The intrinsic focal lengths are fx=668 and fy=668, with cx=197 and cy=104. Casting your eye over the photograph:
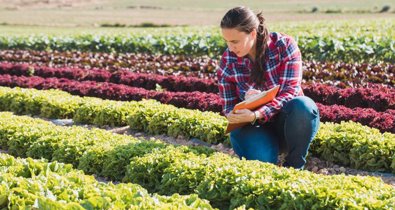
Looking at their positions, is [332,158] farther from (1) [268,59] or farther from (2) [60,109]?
(2) [60,109]

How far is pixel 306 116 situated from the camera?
6551 mm

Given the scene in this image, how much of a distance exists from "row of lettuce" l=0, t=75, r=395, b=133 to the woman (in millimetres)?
2151

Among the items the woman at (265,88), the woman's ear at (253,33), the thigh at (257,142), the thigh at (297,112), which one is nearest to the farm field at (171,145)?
the thigh at (257,142)

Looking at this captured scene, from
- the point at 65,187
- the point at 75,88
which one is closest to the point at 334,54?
the point at 75,88

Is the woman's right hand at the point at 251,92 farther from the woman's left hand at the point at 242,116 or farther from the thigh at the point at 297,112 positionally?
the thigh at the point at 297,112

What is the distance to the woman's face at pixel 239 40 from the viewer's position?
6.28 m

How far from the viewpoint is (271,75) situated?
687cm

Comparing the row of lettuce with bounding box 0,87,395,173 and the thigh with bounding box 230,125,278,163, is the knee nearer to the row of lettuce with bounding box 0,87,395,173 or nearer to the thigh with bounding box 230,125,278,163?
the thigh with bounding box 230,125,278,163

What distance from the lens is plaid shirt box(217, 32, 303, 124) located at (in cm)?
673

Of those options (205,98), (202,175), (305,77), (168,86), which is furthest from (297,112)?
(168,86)

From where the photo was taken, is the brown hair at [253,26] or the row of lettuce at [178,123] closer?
the brown hair at [253,26]

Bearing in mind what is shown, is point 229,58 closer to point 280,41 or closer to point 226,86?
point 226,86

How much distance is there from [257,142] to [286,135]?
30cm

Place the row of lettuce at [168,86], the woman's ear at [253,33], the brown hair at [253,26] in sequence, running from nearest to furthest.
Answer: the brown hair at [253,26] → the woman's ear at [253,33] → the row of lettuce at [168,86]
